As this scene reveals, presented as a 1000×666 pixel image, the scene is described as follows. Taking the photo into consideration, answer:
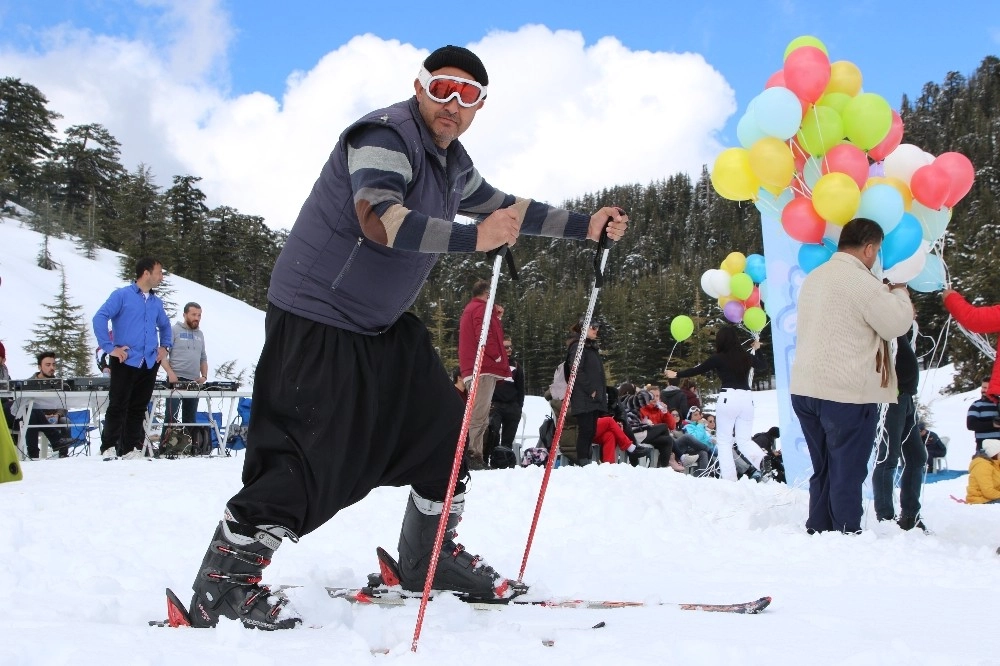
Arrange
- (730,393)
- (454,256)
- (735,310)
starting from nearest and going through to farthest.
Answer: (730,393)
(735,310)
(454,256)

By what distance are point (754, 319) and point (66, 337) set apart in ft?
97.8

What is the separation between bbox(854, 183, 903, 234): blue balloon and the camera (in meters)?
5.22

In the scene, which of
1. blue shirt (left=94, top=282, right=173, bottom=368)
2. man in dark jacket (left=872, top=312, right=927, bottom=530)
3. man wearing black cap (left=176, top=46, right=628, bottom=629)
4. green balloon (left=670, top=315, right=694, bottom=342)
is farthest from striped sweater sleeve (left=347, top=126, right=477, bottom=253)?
green balloon (left=670, top=315, right=694, bottom=342)

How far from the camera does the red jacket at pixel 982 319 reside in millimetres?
4707

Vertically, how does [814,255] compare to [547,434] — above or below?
above

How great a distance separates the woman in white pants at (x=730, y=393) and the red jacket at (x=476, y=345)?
209 cm

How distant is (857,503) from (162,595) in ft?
11.5

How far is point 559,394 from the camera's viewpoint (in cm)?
891

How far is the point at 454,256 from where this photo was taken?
46.8 metres

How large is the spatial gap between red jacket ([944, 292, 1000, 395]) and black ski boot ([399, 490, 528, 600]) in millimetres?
3490

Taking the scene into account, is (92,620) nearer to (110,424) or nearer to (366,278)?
(366,278)

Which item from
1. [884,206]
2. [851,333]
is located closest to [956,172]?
[884,206]

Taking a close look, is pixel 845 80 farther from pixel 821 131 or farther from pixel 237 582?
pixel 237 582

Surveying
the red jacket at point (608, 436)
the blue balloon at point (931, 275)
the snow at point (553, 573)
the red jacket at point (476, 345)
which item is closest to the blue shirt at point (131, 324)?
the snow at point (553, 573)
